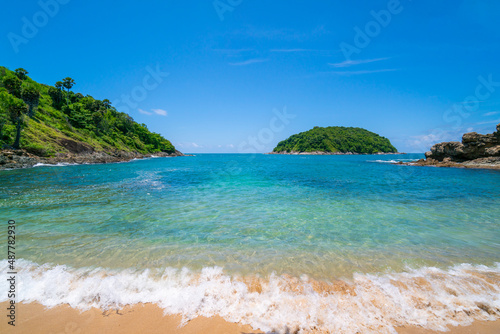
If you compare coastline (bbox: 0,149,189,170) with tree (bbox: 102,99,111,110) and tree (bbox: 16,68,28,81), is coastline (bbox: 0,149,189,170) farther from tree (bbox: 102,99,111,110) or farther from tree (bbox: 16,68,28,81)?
tree (bbox: 102,99,111,110)

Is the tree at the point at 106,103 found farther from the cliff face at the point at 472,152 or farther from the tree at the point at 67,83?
the cliff face at the point at 472,152

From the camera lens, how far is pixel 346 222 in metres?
9.55

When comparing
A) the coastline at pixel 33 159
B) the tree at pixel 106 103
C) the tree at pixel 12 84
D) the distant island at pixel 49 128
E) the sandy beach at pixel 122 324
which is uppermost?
the tree at pixel 106 103

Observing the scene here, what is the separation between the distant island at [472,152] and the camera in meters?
41.3

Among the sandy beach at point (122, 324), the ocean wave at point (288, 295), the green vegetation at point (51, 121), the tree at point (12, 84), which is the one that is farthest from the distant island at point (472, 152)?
the tree at point (12, 84)

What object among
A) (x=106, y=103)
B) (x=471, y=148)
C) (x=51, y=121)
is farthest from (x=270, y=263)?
(x=106, y=103)

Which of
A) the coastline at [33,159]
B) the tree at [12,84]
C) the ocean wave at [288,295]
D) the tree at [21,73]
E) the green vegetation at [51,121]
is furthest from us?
the tree at [21,73]

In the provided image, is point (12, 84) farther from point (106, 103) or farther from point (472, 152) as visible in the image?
point (472, 152)

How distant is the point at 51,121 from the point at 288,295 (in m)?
89.3

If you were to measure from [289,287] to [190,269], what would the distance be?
279cm

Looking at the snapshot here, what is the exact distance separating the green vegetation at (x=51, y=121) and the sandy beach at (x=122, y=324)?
54485mm

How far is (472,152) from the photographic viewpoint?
149ft

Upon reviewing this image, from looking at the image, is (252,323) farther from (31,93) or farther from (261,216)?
(31,93)

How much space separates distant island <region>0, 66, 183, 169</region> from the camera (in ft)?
129
